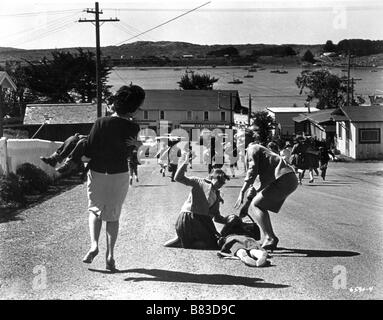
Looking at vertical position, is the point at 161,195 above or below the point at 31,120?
below

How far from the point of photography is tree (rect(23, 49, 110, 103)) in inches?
238

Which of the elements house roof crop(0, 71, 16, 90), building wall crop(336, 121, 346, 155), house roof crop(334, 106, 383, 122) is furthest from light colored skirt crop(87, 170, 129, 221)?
building wall crop(336, 121, 346, 155)

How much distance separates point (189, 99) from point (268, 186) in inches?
46.5

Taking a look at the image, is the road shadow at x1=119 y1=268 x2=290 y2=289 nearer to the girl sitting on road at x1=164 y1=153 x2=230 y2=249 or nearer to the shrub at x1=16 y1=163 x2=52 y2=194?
the girl sitting on road at x1=164 y1=153 x2=230 y2=249

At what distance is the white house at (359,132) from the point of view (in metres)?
13.8

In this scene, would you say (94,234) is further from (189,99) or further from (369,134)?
(369,134)

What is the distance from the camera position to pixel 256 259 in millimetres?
5340

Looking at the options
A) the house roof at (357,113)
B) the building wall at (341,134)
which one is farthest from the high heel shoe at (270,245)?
the building wall at (341,134)

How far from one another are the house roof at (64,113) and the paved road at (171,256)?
71 cm

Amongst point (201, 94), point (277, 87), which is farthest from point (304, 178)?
point (201, 94)

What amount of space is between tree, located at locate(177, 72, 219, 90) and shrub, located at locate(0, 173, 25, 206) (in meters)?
2.76
